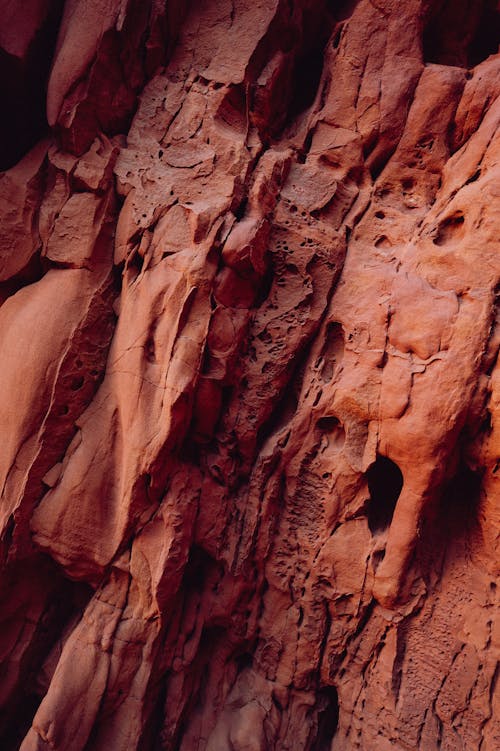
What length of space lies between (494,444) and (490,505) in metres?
0.43

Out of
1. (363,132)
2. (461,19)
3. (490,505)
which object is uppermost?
Answer: (461,19)

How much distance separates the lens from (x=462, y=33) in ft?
13.3

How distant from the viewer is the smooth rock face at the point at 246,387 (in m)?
3.21

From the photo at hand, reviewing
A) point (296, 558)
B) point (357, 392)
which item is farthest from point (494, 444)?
point (296, 558)

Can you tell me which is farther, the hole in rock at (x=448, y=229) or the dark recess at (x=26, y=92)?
the dark recess at (x=26, y=92)

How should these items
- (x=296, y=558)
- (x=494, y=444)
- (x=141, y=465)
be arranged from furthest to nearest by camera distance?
(x=296, y=558)
(x=141, y=465)
(x=494, y=444)

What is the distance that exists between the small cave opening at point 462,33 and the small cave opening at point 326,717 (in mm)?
4927

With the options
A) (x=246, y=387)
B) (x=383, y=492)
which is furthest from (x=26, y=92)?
(x=383, y=492)

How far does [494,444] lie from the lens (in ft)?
10.0

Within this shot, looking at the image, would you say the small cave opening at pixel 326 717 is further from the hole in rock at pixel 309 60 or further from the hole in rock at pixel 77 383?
the hole in rock at pixel 309 60

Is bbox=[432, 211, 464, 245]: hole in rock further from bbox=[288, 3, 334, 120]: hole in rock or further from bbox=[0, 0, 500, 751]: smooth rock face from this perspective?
bbox=[288, 3, 334, 120]: hole in rock

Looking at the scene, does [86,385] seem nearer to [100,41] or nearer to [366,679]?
[100,41]

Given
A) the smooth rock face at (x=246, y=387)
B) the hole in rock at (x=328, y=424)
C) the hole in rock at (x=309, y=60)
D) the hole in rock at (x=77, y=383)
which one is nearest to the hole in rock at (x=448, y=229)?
the smooth rock face at (x=246, y=387)

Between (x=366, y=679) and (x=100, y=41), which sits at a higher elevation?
(x=100, y=41)
